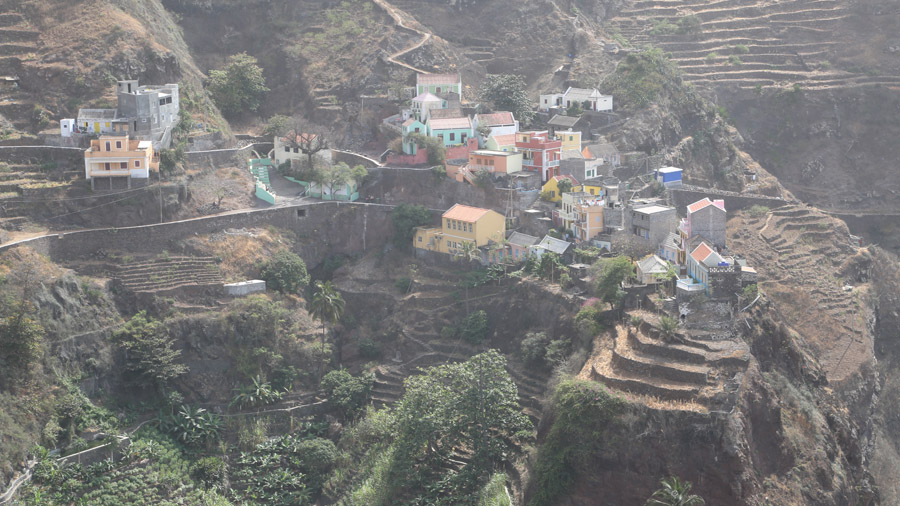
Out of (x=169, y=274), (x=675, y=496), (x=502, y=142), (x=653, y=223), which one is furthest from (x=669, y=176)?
(x=675, y=496)

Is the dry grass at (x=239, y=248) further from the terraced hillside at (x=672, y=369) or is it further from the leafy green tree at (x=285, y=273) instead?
the terraced hillside at (x=672, y=369)

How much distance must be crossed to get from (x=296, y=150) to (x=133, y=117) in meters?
8.26

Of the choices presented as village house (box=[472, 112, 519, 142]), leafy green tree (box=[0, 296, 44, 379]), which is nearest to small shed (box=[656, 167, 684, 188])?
village house (box=[472, 112, 519, 142])

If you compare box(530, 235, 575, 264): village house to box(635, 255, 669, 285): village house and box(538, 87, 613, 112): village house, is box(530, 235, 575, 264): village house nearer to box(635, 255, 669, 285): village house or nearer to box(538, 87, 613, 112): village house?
box(635, 255, 669, 285): village house

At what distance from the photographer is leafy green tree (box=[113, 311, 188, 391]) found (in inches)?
1800

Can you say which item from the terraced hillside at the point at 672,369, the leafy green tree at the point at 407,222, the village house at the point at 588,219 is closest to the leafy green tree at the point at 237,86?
the leafy green tree at the point at 407,222

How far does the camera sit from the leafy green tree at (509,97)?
202ft

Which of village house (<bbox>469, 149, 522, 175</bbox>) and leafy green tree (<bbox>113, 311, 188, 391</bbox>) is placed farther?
village house (<bbox>469, 149, 522, 175</bbox>)

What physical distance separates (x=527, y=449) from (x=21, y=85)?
1175 inches

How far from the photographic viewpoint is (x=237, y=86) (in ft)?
206

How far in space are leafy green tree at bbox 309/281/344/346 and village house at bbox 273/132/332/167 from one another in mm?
10482

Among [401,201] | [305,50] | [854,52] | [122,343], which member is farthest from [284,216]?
[854,52]

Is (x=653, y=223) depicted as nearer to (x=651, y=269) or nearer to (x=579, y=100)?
(x=651, y=269)

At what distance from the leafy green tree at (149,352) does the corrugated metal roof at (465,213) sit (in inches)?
540
